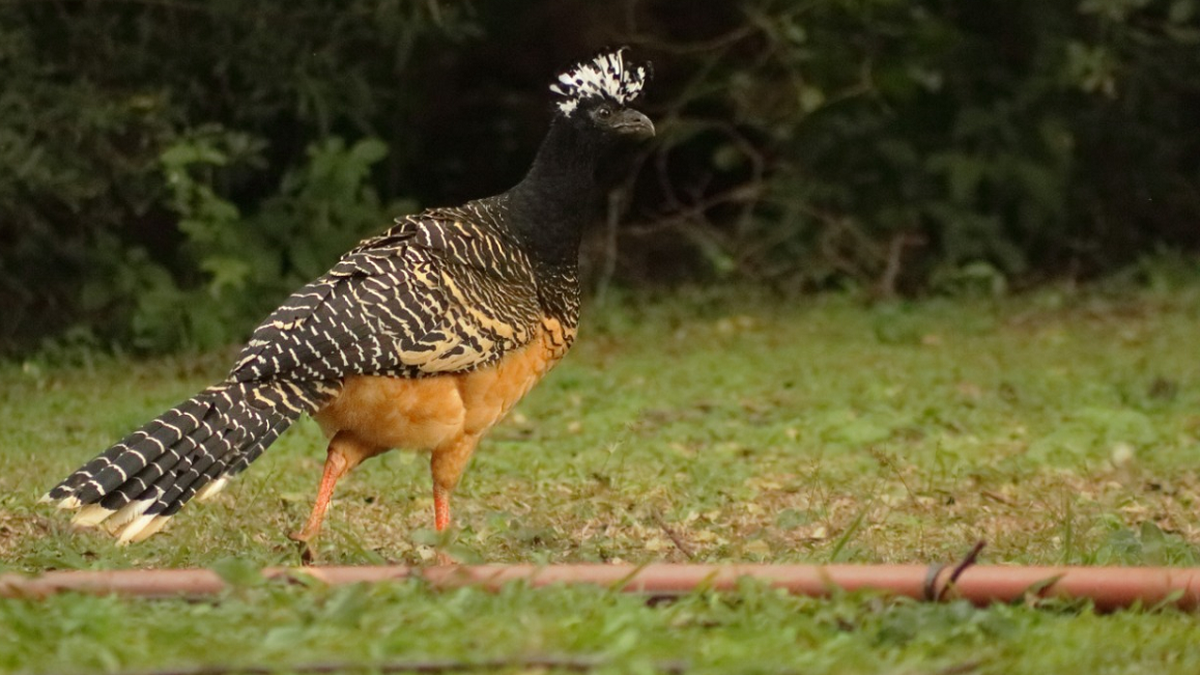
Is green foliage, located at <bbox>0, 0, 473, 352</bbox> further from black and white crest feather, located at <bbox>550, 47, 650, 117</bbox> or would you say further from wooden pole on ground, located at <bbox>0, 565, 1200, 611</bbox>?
wooden pole on ground, located at <bbox>0, 565, 1200, 611</bbox>

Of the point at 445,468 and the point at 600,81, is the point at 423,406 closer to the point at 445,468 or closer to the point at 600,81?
the point at 445,468

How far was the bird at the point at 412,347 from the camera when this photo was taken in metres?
5.09

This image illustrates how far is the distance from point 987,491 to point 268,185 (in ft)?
19.1

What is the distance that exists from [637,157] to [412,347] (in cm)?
717

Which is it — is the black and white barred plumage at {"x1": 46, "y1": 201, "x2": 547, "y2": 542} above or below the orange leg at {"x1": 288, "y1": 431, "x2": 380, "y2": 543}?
above

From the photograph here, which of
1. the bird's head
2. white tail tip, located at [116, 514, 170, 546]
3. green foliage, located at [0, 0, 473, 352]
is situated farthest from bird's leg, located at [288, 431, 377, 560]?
green foliage, located at [0, 0, 473, 352]

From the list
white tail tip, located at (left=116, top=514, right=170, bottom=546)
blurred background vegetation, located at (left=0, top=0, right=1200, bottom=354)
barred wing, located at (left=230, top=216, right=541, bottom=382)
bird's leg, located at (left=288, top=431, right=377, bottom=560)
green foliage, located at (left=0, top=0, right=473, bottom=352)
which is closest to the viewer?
→ white tail tip, located at (left=116, top=514, right=170, bottom=546)

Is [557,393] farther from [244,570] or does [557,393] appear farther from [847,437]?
[244,570]

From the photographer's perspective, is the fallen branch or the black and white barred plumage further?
the black and white barred plumage

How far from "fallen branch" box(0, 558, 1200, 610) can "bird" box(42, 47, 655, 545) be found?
706 mm

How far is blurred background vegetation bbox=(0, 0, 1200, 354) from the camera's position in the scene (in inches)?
400

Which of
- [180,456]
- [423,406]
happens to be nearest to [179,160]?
[423,406]

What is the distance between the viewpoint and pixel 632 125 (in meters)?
6.20

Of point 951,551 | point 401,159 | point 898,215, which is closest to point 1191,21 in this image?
point 898,215
